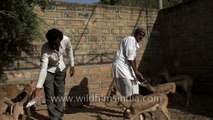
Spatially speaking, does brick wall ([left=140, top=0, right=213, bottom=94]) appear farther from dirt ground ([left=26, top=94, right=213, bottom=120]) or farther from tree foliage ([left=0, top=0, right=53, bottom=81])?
tree foliage ([left=0, top=0, right=53, bottom=81])

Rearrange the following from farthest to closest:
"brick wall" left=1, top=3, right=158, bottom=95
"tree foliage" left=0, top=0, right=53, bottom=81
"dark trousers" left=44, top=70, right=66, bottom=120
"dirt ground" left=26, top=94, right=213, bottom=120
A: "brick wall" left=1, top=3, right=158, bottom=95 < "dirt ground" left=26, top=94, right=213, bottom=120 < "tree foliage" left=0, top=0, right=53, bottom=81 < "dark trousers" left=44, top=70, right=66, bottom=120

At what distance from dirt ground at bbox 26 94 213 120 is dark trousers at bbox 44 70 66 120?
1059mm

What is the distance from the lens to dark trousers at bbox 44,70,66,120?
6.53 metres

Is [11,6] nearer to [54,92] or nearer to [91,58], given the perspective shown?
[54,92]

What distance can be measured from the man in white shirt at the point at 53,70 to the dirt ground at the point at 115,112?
1.12 meters

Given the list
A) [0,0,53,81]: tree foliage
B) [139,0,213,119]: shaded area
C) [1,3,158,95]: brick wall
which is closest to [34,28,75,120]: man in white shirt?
[0,0,53,81]: tree foliage

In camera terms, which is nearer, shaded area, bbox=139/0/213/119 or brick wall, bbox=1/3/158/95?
brick wall, bbox=1/3/158/95

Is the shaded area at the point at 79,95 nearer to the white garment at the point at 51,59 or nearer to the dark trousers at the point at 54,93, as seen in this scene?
the dark trousers at the point at 54,93

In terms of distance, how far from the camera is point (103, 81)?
10062 millimetres

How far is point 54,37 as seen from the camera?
19.9 feet

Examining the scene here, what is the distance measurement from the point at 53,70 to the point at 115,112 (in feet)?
7.78

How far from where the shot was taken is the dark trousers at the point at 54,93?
6.53 metres

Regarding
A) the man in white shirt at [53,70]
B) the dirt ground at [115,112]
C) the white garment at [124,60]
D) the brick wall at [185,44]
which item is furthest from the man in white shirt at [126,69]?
the brick wall at [185,44]

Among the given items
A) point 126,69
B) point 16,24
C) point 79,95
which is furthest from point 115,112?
point 16,24
